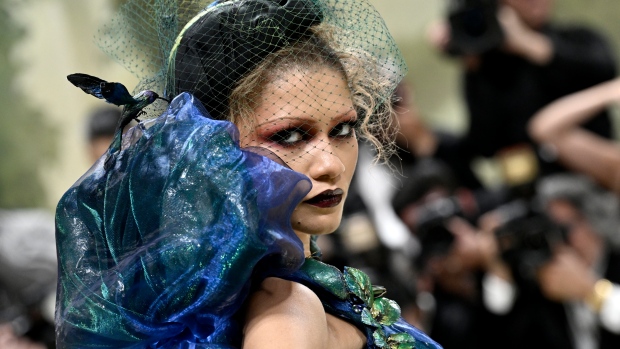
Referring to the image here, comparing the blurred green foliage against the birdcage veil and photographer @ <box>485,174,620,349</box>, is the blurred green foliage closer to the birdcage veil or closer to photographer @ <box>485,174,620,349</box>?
photographer @ <box>485,174,620,349</box>

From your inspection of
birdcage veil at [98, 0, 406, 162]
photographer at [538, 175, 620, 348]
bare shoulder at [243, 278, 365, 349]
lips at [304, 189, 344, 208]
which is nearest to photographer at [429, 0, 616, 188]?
photographer at [538, 175, 620, 348]

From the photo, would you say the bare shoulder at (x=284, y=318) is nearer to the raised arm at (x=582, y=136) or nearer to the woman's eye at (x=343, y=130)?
the woman's eye at (x=343, y=130)

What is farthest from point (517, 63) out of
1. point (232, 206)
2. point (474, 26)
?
point (232, 206)

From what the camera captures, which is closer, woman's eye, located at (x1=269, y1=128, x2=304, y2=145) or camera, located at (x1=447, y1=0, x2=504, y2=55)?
woman's eye, located at (x1=269, y1=128, x2=304, y2=145)

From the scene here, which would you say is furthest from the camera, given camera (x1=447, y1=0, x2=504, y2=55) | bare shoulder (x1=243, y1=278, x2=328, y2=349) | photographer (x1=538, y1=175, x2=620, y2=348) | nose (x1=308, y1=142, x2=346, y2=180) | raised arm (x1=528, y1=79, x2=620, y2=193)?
camera (x1=447, y1=0, x2=504, y2=55)

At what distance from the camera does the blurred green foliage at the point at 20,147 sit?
3324 millimetres

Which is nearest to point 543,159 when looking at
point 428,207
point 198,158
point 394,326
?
point 428,207

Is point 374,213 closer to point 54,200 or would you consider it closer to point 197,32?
point 54,200

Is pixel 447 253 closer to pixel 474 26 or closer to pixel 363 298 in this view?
pixel 474 26

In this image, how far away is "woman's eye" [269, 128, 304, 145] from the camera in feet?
3.73

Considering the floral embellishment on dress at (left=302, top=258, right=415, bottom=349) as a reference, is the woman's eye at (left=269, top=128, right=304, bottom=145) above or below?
above

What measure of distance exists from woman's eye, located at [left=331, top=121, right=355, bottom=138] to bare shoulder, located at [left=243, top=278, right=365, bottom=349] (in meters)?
0.22

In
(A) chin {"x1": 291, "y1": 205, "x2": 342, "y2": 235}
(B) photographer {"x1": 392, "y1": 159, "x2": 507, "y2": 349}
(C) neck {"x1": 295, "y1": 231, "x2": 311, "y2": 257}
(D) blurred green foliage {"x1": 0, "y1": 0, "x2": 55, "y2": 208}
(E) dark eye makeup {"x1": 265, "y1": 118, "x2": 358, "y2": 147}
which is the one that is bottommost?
(B) photographer {"x1": 392, "y1": 159, "x2": 507, "y2": 349}

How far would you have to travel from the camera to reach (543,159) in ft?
8.91
